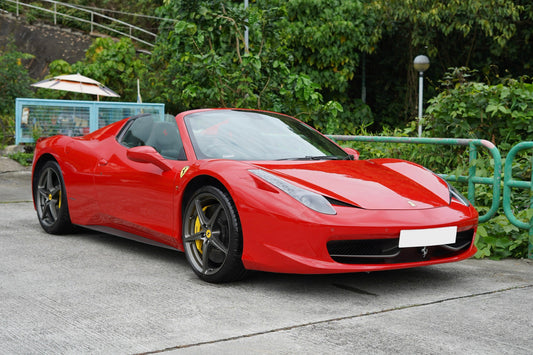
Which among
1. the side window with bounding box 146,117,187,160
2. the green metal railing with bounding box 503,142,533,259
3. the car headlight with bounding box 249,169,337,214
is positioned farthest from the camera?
the green metal railing with bounding box 503,142,533,259

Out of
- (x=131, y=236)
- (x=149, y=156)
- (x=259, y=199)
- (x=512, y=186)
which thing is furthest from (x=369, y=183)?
(x=131, y=236)

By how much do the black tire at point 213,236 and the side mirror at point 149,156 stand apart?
0.42 metres

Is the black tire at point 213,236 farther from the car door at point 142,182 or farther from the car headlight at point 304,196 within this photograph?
the car headlight at point 304,196

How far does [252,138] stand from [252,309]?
1.57m

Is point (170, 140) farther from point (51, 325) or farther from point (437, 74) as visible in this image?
point (437, 74)

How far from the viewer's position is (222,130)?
495 centimetres

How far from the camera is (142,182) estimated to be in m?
4.95

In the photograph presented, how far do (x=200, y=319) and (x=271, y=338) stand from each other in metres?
0.48

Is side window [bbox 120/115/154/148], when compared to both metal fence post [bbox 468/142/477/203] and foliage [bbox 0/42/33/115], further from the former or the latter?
foliage [bbox 0/42/33/115]

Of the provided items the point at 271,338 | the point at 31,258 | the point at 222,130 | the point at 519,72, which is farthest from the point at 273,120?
the point at 519,72

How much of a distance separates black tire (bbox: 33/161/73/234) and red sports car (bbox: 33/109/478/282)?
0.26 metres

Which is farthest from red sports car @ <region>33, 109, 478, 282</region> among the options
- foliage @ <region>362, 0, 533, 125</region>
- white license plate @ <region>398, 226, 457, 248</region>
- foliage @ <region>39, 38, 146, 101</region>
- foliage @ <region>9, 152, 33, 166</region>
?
foliage @ <region>39, 38, 146, 101</region>

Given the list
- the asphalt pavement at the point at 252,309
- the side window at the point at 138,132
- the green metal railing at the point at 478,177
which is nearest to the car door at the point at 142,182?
the side window at the point at 138,132

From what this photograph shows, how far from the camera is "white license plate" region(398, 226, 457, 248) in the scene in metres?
3.97
